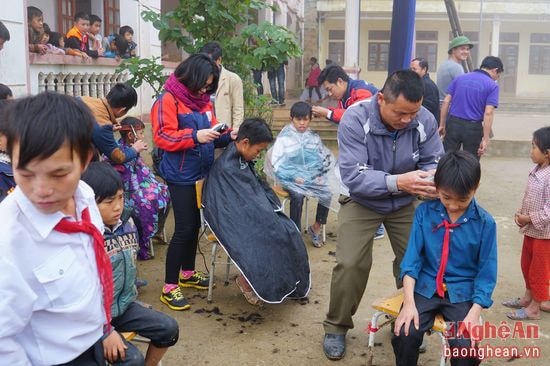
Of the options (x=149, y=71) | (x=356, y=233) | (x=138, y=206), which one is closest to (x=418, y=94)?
(x=356, y=233)

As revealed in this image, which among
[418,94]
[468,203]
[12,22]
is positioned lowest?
[468,203]

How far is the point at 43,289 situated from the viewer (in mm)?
1684

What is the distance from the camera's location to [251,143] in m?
4.07

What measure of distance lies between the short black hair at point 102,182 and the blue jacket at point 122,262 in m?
0.18

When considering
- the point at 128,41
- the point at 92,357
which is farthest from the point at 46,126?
the point at 128,41

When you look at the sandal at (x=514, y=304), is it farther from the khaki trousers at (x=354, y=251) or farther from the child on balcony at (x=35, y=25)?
the child on balcony at (x=35, y=25)

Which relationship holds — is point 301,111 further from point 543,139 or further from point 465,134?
point 543,139

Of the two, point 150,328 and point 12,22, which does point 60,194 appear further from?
point 12,22

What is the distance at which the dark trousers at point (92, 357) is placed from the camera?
1901 mm

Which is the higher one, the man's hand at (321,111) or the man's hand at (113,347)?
the man's hand at (321,111)

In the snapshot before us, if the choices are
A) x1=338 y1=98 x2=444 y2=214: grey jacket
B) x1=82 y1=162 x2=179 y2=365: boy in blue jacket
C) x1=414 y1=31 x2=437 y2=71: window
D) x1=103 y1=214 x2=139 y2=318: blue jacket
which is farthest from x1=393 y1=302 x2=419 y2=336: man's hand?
x1=414 y1=31 x2=437 y2=71: window

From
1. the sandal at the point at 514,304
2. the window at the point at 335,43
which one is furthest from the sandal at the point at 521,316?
the window at the point at 335,43

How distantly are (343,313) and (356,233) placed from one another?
492 millimetres

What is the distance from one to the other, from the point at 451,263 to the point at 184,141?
1937 mm
